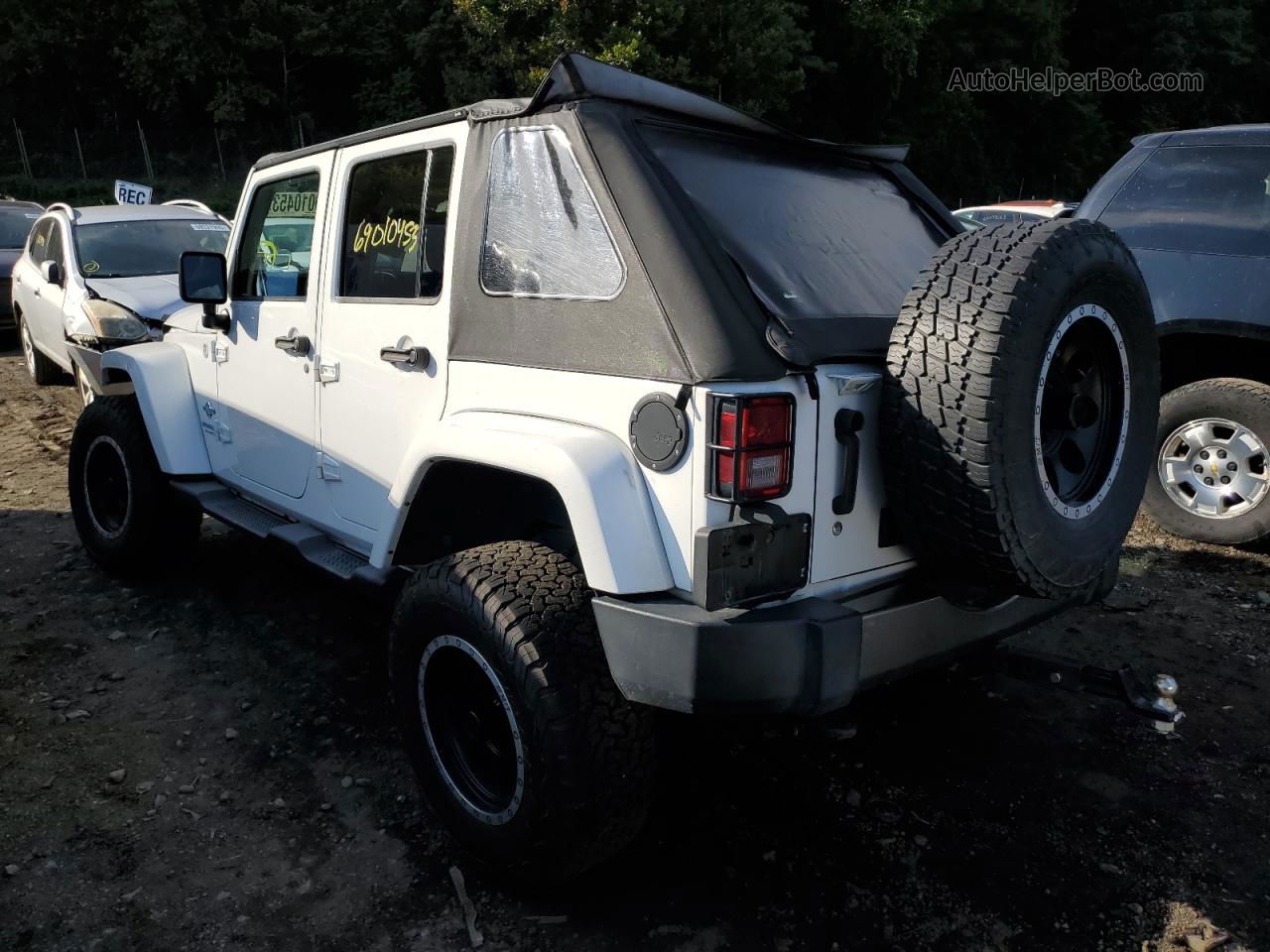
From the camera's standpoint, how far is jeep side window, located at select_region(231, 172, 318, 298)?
3490 mm

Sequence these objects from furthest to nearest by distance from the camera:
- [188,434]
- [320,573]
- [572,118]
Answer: [188,434] → [320,573] → [572,118]

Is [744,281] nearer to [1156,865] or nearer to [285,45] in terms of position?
[1156,865]

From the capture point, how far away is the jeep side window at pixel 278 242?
3490 mm

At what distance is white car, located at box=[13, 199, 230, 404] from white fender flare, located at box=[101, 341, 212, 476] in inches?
108

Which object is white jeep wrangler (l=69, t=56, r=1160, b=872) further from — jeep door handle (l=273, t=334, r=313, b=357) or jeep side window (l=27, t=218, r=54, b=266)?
jeep side window (l=27, t=218, r=54, b=266)

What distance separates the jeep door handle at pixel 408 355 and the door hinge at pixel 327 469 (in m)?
0.55

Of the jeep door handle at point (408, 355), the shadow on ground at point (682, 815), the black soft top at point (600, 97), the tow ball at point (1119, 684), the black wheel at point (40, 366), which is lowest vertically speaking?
the shadow on ground at point (682, 815)

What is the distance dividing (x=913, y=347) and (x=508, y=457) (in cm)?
99

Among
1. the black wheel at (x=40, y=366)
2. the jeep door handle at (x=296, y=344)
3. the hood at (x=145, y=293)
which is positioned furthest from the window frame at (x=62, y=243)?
the jeep door handle at (x=296, y=344)

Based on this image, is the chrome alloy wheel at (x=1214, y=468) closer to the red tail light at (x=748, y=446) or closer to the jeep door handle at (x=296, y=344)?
the red tail light at (x=748, y=446)

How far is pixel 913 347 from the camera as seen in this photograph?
7.15ft

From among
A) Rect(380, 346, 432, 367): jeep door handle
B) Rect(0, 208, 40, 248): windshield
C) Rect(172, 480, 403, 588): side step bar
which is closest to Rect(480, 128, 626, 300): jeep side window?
Rect(380, 346, 432, 367): jeep door handle

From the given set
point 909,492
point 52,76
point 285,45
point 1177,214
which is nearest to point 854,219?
point 909,492

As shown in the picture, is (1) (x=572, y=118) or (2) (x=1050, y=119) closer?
(1) (x=572, y=118)
